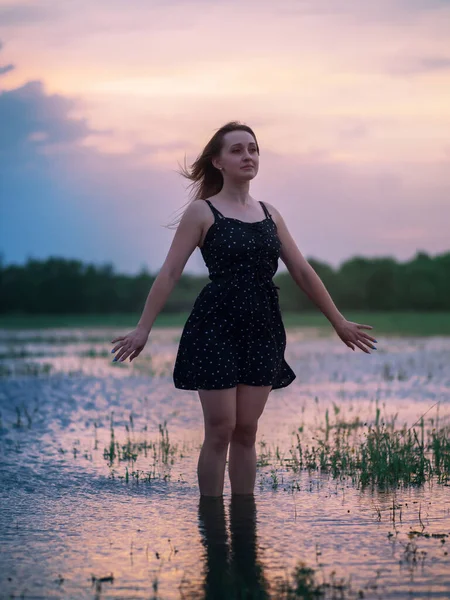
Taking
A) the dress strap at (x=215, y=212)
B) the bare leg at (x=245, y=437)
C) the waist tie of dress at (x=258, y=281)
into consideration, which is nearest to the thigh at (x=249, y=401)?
the bare leg at (x=245, y=437)

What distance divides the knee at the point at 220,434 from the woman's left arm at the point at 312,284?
1031 mm

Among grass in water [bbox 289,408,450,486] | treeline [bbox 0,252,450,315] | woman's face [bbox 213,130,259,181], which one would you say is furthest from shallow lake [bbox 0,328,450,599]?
treeline [bbox 0,252,450,315]

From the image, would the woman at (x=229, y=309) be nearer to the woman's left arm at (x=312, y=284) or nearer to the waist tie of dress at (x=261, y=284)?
the waist tie of dress at (x=261, y=284)

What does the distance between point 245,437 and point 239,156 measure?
70.6 inches

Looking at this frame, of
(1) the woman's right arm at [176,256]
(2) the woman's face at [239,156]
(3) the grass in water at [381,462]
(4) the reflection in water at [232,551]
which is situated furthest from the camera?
(3) the grass in water at [381,462]

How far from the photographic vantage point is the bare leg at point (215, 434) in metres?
5.89

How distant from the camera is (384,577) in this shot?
4523 mm

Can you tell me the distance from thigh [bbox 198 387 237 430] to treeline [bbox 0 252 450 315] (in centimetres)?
5701

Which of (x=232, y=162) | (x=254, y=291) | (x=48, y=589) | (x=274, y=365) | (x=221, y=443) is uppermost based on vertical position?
(x=232, y=162)

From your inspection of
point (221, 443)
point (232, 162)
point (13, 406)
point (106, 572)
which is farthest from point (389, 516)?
point (13, 406)

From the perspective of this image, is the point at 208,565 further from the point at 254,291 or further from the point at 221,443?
the point at 254,291

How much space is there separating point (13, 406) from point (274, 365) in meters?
8.04

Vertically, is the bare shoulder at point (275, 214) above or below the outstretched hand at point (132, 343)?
above

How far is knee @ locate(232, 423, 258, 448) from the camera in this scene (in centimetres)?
614
